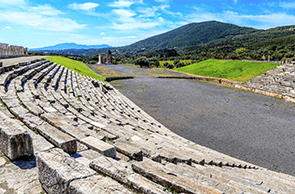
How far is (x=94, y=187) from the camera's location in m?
2.59

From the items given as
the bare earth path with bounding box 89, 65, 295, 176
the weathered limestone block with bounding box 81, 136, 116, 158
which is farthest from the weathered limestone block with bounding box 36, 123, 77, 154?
the bare earth path with bounding box 89, 65, 295, 176

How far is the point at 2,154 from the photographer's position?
3879mm

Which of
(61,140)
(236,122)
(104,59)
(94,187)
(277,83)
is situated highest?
(104,59)

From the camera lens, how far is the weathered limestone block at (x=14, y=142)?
346cm

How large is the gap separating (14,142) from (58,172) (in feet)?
4.60

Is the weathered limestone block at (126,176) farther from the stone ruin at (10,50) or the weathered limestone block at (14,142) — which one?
the stone ruin at (10,50)

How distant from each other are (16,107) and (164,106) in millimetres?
15444

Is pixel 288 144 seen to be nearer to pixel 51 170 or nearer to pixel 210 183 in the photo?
pixel 210 183

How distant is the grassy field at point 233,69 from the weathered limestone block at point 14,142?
39108mm

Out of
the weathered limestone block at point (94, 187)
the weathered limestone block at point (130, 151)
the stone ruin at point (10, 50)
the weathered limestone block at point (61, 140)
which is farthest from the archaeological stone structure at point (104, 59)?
the weathered limestone block at point (94, 187)

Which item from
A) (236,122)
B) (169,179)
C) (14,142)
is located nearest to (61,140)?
(14,142)

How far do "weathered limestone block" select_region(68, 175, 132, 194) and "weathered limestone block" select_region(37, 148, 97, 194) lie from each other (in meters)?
0.11

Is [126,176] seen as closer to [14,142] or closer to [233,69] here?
[14,142]

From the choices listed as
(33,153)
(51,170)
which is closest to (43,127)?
(33,153)
